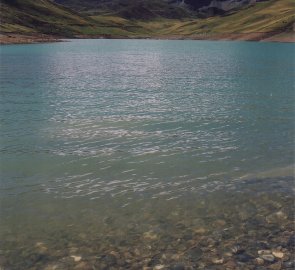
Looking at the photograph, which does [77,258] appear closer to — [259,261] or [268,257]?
[259,261]

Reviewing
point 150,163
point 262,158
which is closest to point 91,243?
point 150,163

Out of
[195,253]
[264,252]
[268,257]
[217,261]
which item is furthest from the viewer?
[195,253]

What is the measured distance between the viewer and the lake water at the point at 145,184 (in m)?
18.7

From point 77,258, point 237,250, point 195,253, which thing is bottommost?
point 77,258

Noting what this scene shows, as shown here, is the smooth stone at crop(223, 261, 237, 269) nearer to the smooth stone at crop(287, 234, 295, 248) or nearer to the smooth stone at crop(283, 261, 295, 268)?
the smooth stone at crop(283, 261, 295, 268)

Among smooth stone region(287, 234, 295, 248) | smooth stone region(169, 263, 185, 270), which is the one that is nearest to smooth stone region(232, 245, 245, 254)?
smooth stone region(287, 234, 295, 248)

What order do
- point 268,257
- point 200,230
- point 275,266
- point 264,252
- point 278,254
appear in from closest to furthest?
point 275,266 → point 268,257 → point 278,254 → point 264,252 → point 200,230

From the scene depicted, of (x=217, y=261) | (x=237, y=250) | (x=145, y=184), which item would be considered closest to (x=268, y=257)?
(x=237, y=250)

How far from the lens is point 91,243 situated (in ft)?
63.4

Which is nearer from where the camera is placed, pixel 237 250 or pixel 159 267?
pixel 159 267

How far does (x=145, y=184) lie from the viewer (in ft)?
86.2

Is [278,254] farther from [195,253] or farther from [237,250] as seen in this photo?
[195,253]

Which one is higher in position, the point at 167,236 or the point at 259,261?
the point at 259,261

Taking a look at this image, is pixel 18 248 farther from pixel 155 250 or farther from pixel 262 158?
pixel 262 158
